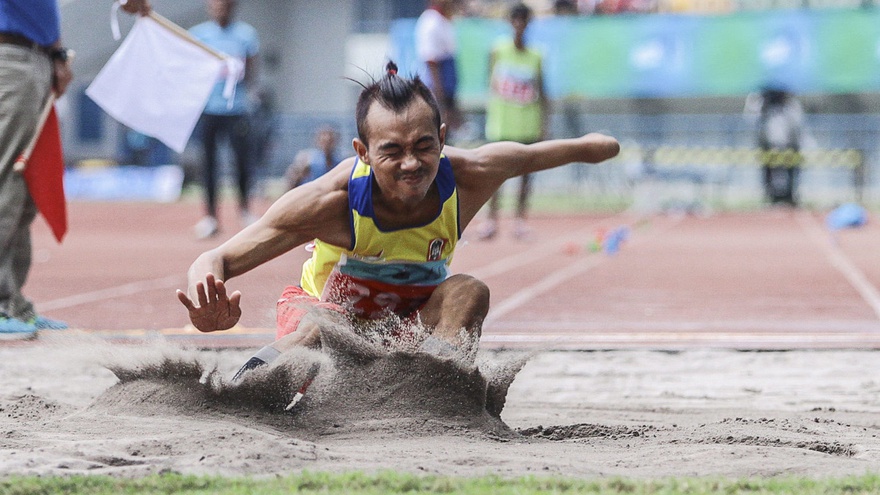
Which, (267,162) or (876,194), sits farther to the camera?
(267,162)

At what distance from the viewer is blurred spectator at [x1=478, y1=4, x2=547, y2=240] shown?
1260 cm

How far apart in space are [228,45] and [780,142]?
1203 cm

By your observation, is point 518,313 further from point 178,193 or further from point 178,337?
point 178,193

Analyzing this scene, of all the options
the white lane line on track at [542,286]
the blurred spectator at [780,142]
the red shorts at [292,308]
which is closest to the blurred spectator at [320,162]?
the white lane line on track at [542,286]

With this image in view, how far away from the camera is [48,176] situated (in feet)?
20.9

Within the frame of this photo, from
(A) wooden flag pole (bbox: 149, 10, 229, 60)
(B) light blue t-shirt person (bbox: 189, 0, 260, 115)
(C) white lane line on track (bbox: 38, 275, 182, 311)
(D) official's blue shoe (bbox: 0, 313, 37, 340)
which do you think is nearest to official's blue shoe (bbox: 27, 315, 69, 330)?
(D) official's blue shoe (bbox: 0, 313, 37, 340)

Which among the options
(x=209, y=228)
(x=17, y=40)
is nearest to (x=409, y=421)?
(x=17, y=40)

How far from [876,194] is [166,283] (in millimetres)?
16638

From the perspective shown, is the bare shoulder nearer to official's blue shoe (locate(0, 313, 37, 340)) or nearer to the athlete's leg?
the athlete's leg

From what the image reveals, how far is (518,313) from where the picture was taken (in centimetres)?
738

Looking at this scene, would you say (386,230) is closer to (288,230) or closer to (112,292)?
(288,230)

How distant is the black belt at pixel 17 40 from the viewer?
617 cm

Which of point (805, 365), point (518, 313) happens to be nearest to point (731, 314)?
point (518, 313)

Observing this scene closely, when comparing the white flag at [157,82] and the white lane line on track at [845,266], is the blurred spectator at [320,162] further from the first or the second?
the white flag at [157,82]
